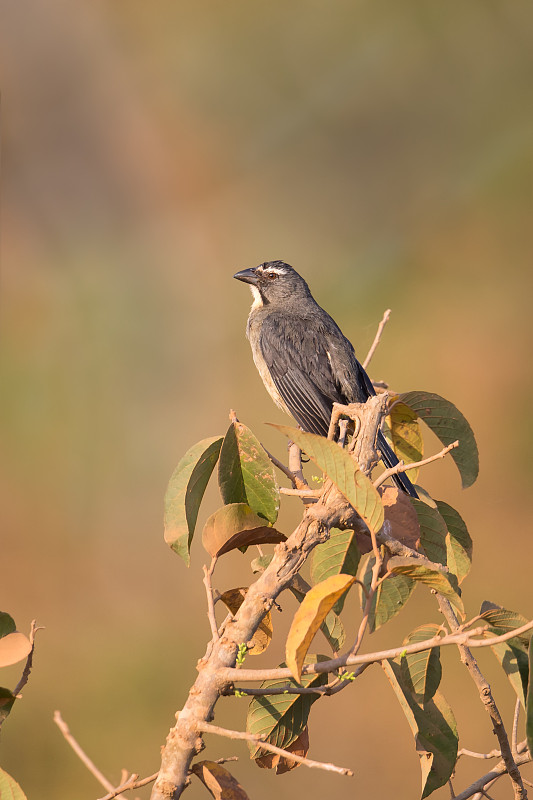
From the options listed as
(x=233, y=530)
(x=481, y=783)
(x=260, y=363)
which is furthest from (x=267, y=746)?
(x=260, y=363)

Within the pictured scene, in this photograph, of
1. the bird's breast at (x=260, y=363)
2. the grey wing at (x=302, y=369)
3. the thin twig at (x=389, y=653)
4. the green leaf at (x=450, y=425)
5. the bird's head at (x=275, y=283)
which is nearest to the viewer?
the thin twig at (x=389, y=653)

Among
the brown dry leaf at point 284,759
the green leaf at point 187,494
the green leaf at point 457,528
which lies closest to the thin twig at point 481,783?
the brown dry leaf at point 284,759

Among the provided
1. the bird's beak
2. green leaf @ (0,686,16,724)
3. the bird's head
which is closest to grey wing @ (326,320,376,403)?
the bird's head

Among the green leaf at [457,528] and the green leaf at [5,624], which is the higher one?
the green leaf at [5,624]

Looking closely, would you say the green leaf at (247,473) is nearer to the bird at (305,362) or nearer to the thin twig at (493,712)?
the thin twig at (493,712)

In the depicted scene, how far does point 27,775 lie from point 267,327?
270 centimetres

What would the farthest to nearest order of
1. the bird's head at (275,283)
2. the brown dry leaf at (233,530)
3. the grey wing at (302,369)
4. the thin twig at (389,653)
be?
1. the bird's head at (275,283)
2. the grey wing at (302,369)
3. the brown dry leaf at (233,530)
4. the thin twig at (389,653)

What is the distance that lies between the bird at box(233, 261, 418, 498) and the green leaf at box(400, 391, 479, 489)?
1.35m

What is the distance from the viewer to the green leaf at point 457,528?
143cm

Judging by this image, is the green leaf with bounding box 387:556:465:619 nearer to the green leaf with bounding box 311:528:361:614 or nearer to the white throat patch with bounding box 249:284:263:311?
the green leaf with bounding box 311:528:361:614

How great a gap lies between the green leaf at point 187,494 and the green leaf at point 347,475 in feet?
1.16

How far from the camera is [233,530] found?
117 cm

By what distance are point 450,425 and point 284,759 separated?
2.24ft

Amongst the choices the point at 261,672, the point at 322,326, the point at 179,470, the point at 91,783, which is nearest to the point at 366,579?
the point at 261,672
